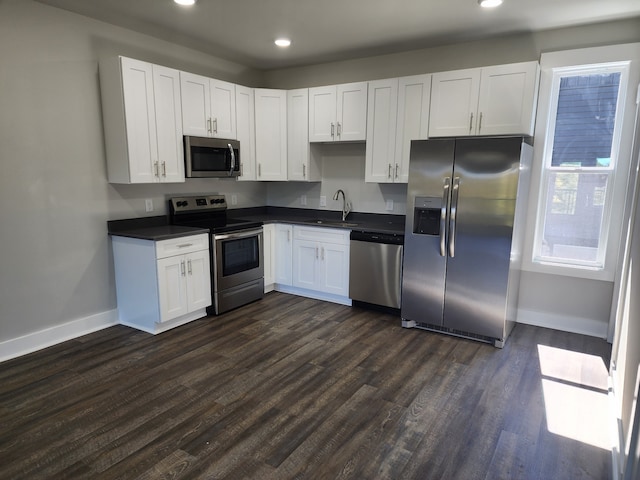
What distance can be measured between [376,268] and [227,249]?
5.00 ft

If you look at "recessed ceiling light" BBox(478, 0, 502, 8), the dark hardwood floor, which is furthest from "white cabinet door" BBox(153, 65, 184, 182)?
"recessed ceiling light" BBox(478, 0, 502, 8)

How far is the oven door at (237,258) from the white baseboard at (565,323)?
2.78 meters

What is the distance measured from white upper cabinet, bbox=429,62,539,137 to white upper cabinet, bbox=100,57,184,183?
2479mm

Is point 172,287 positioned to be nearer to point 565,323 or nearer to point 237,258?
point 237,258

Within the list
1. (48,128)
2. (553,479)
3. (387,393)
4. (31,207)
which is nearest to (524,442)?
(553,479)

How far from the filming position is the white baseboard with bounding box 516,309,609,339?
3586 millimetres

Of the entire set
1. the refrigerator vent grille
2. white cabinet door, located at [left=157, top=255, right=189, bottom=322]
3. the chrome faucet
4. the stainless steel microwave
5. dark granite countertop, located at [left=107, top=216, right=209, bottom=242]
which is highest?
the stainless steel microwave

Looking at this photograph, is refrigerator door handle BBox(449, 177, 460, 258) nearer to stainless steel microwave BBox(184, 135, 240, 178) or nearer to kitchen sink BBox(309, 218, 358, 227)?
kitchen sink BBox(309, 218, 358, 227)

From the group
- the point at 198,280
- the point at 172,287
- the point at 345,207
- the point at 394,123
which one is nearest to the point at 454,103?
the point at 394,123

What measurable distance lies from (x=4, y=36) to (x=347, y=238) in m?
3.24

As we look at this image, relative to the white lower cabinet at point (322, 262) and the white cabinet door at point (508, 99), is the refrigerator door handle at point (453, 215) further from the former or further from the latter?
the white lower cabinet at point (322, 262)

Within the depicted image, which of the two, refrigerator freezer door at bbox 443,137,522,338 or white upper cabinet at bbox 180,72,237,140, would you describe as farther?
white upper cabinet at bbox 180,72,237,140

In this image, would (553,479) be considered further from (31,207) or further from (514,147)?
(31,207)

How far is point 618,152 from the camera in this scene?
3.33m
